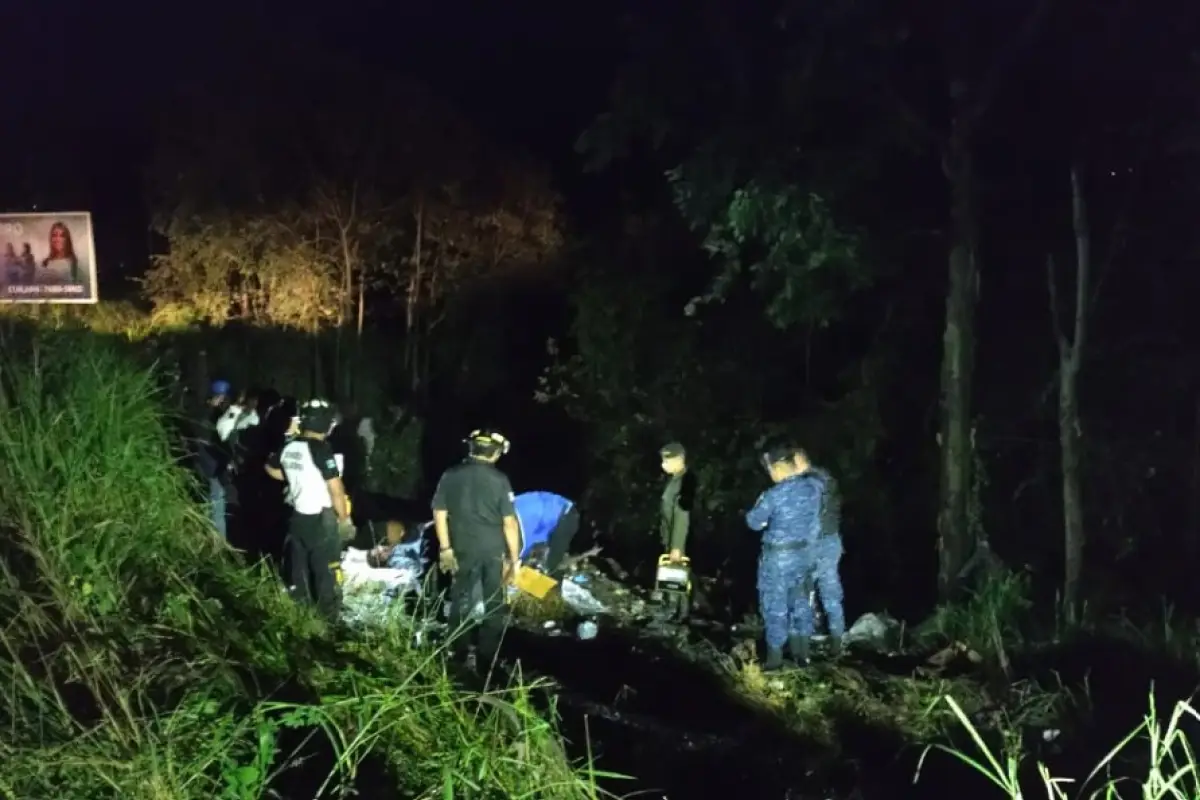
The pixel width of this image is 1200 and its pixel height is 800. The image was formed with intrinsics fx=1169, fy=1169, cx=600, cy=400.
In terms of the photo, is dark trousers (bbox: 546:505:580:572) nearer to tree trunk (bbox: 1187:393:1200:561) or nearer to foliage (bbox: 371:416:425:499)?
tree trunk (bbox: 1187:393:1200:561)

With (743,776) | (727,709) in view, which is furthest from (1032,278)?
(743,776)

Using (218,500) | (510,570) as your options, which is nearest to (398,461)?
(218,500)

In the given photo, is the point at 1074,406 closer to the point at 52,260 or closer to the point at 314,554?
the point at 314,554

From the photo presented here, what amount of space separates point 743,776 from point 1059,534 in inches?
194

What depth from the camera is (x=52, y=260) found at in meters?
16.1

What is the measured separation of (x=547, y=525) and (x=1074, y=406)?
3843mm

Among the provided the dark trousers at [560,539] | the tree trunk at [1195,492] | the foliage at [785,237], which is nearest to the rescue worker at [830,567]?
the foliage at [785,237]

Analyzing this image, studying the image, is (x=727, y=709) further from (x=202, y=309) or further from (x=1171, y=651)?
(x=202, y=309)

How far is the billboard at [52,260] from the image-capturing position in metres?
16.0

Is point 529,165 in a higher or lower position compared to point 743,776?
higher

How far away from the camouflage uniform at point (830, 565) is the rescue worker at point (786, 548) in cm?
12

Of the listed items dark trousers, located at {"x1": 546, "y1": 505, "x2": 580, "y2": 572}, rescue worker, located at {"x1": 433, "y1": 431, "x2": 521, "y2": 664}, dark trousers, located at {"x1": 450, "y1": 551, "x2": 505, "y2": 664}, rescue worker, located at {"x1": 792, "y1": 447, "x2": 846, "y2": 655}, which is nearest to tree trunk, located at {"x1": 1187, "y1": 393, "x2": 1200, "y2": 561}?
rescue worker, located at {"x1": 792, "y1": 447, "x2": 846, "y2": 655}

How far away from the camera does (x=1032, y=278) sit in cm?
947

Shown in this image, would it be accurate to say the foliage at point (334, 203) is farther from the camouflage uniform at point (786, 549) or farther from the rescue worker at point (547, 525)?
the camouflage uniform at point (786, 549)
